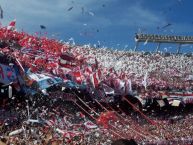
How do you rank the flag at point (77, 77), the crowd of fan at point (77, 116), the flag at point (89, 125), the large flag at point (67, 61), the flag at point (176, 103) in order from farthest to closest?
1. the flag at point (176, 103)
2. the large flag at point (67, 61)
3. the flag at point (77, 77)
4. the flag at point (89, 125)
5. the crowd of fan at point (77, 116)

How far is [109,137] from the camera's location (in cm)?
2330

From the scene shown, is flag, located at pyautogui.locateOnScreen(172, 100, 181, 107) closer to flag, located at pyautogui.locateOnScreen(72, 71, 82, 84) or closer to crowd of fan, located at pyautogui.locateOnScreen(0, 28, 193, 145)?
crowd of fan, located at pyautogui.locateOnScreen(0, 28, 193, 145)

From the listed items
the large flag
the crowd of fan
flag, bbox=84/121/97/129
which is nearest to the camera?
the crowd of fan

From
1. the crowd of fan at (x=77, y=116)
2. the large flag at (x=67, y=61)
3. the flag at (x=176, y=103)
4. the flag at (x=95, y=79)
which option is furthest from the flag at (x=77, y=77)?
the flag at (x=176, y=103)

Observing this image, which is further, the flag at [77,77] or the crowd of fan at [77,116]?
the flag at [77,77]

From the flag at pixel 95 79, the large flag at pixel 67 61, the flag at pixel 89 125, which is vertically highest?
the large flag at pixel 67 61

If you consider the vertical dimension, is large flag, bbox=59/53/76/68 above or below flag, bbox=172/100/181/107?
above

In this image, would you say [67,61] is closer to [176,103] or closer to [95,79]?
[95,79]

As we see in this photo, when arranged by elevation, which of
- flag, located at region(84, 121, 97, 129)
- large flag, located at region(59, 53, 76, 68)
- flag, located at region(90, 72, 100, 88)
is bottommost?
flag, located at region(84, 121, 97, 129)

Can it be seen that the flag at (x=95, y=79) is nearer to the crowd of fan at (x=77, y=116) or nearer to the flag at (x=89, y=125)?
the crowd of fan at (x=77, y=116)

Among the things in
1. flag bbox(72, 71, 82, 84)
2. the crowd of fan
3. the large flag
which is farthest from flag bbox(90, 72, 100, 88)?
the large flag

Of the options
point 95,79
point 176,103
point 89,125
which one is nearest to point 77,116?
point 89,125

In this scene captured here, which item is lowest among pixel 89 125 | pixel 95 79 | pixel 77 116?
pixel 89 125

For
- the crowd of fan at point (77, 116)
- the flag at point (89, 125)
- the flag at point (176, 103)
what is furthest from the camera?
the flag at point (176, 103)
